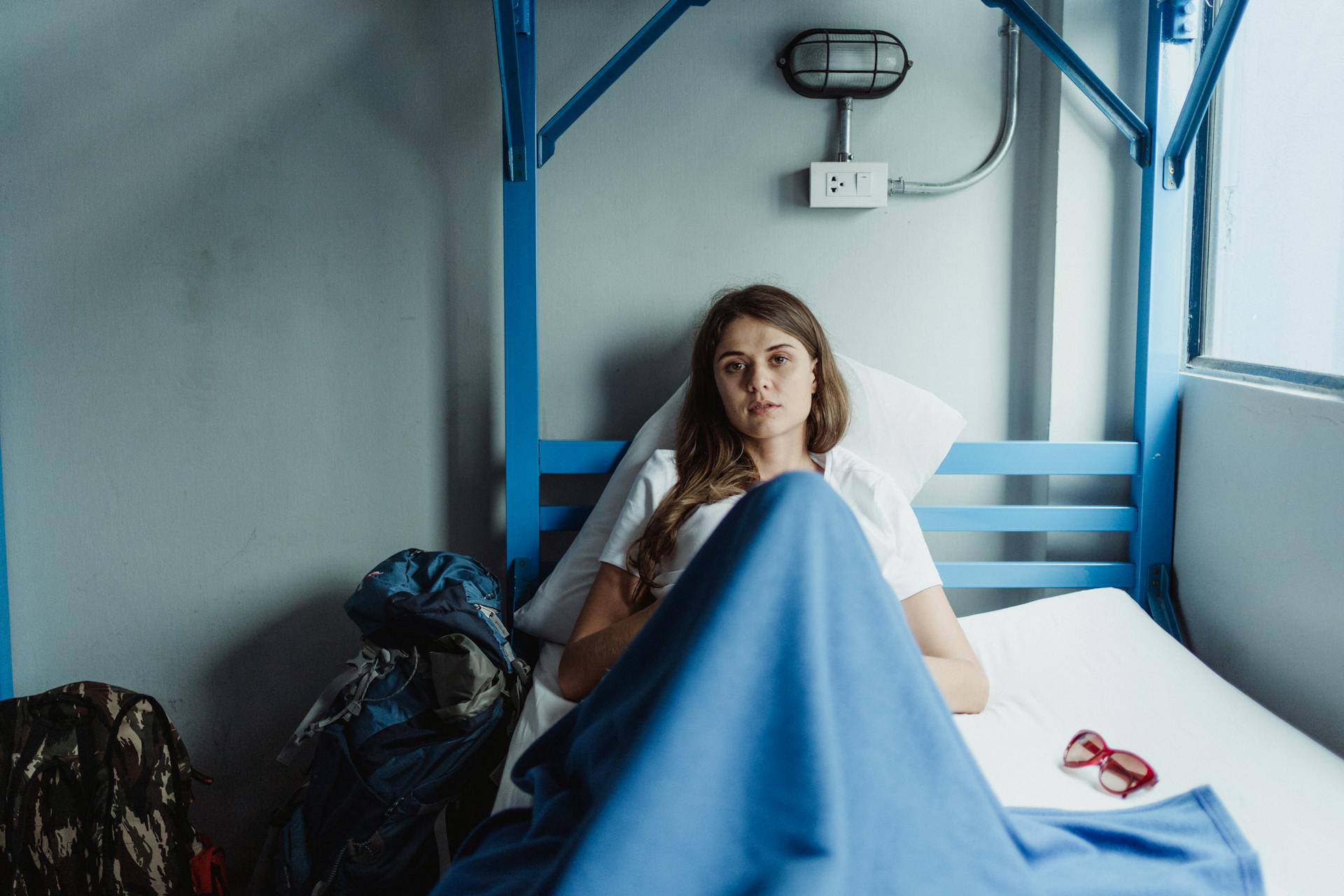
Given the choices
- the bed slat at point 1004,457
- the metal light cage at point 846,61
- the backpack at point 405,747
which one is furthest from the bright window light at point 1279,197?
the backpack at point 405,747

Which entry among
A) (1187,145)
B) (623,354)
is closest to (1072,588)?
(1187,145)

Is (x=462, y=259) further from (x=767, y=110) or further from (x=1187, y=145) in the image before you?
(x=1187, y=145)

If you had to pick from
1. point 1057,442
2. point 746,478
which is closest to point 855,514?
point 746,478

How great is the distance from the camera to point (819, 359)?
155 centimetres

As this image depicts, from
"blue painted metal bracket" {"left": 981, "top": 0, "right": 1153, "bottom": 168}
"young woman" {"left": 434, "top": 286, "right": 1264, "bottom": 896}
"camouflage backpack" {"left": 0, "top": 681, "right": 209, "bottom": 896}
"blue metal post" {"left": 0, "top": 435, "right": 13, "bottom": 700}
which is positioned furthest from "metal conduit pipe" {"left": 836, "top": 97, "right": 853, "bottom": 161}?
"blue metal post" {"left": 0, "top": 435, "right": 13, "bottom": 700}

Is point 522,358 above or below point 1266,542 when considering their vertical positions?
above

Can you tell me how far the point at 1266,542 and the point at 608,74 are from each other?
131cm

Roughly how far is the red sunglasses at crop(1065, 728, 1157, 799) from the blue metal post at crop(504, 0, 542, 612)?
0.95 meters

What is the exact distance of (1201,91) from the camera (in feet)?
4.82

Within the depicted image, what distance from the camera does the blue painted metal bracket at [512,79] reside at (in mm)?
1320

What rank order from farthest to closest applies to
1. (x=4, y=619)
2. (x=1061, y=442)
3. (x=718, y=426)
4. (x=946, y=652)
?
(x=4, y=619)
(x=1061, y=442)
(x=718, y=426)
(x=946, y=652)

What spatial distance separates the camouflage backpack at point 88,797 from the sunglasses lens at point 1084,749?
4.63ft

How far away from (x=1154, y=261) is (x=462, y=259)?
1.29m

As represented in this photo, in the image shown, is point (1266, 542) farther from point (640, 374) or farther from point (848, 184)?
point (640, 374)
